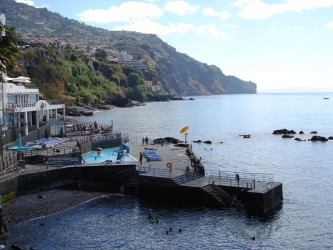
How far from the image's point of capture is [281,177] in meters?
55.9

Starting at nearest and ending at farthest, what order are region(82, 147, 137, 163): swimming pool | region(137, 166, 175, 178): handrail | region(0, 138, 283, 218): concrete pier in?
region(0, 138, 283, 218): concrete pier < region(137, 166, 175, 178): handrail < region(82, 147, 137, 163): swimming pool

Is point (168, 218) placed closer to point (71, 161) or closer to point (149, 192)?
point (149, 192)

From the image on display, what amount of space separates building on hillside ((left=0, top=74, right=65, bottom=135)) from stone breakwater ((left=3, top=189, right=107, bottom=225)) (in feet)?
54.2

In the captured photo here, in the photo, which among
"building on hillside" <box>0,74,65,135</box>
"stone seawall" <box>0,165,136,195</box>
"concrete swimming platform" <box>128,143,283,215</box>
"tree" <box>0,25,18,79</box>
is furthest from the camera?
"building on hillside" <box>0,74,65,135</box>

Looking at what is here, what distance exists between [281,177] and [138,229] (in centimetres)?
2854

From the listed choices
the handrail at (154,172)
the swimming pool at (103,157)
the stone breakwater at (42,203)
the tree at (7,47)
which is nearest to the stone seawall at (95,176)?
the handrail at (154,172)

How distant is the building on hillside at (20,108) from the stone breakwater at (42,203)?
16530 millimetres

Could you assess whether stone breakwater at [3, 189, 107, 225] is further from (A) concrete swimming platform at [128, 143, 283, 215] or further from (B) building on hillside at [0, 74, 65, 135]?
(B) building on hillside at [0, 74, 65, 135]

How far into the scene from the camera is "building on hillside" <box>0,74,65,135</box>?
5649 centimetres

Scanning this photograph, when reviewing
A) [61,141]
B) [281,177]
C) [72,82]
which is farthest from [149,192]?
[72,82]

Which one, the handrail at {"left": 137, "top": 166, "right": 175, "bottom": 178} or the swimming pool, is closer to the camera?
the handrail at {"left": 137, "top": 166, "right": 175, "bottom": 178}

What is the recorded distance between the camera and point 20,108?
59250 millimetres

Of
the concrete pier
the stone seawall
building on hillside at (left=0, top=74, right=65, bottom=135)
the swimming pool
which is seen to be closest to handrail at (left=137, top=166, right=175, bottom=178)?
the concrete pier

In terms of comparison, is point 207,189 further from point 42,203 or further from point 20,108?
point 20,108
